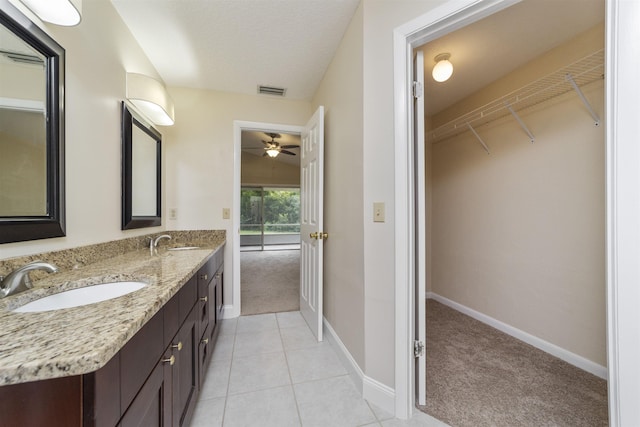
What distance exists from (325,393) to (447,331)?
134 cm

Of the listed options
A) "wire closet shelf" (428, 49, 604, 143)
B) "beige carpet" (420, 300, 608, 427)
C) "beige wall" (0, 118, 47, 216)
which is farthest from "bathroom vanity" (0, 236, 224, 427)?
"wire closet shelf" (428, 49, 604, 143)

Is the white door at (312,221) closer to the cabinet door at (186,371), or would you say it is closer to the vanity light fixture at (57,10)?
the cabinet door at (186,371)

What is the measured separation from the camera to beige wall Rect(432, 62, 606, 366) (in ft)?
5.33

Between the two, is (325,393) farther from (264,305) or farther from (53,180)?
(53,180)

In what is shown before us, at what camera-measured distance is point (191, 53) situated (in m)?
1.99

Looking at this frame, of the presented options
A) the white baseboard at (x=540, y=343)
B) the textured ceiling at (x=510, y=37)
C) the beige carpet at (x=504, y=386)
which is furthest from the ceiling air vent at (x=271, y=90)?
the white baseboard at (x=540, y=343)

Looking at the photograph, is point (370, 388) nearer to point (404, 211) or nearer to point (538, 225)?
point (404, 211)

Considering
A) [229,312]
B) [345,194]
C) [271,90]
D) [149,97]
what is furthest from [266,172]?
[345,194]

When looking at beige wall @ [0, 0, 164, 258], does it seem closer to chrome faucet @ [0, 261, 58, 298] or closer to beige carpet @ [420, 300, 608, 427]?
chrome faucet @ [0, 261, 58, 298]

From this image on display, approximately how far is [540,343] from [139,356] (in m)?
2.64

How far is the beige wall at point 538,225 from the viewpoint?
5.33 feet

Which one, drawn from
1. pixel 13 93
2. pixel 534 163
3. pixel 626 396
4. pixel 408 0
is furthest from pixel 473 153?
pixel 13 93

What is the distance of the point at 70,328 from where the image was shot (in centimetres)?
58

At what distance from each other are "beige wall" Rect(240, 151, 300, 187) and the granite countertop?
6.27 m
